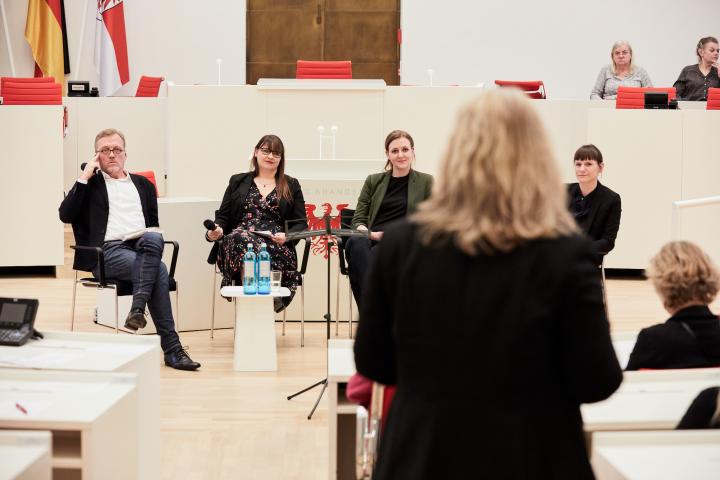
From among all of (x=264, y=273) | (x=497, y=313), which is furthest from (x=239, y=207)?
(x=497, y=313)

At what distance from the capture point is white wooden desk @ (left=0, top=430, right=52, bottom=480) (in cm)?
176

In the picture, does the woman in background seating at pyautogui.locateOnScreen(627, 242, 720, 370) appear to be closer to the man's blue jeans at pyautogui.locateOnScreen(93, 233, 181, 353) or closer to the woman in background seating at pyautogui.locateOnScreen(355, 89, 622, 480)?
the woman in background seating at pyautogui.locateOnScreen(355, 89, 622, 480)

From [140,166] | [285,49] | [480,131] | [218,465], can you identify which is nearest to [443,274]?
[480,131]

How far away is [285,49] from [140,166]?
9.90 feet

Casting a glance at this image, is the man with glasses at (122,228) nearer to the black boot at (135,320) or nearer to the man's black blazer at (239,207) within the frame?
the black boot at (135,320)

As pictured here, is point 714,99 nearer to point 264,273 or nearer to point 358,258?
point 358,258

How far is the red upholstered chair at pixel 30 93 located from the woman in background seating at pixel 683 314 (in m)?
6.25

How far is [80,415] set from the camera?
6.86ft

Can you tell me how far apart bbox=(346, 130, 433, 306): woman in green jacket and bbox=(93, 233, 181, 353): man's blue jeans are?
99 cm

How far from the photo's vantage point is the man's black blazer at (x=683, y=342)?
250cm

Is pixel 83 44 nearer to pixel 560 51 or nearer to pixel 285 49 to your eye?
pixel 285 49

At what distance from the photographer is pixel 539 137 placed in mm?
1396

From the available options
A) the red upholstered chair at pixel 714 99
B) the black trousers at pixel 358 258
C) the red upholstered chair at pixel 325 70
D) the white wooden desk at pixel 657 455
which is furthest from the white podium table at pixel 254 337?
the red upholstered chair at pixel 714 99

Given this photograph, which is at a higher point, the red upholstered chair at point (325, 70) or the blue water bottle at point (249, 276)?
the red upholstered chair at point (325, 70)
